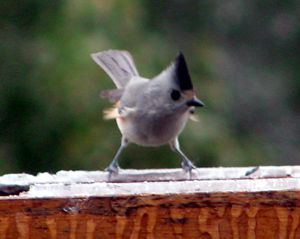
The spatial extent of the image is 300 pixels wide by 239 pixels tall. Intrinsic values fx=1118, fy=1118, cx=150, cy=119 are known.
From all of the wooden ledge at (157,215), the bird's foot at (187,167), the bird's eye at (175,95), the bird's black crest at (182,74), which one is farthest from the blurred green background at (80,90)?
the wooden ledge at (157,215)

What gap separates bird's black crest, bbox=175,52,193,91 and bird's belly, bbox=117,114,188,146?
14.5 inches

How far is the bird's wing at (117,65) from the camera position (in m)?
6.58

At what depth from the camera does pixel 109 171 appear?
4641 millimetres

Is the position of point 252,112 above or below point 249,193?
above

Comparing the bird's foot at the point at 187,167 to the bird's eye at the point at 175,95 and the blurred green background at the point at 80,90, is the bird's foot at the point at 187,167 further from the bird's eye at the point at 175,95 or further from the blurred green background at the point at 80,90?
the blurred green background at the point at 80,90

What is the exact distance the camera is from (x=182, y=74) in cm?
524

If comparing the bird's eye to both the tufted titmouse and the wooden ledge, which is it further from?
the wooden ledge

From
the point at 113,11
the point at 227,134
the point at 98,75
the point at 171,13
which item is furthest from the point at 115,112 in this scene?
the point at 171,13

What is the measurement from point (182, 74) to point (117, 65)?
4.71 ft

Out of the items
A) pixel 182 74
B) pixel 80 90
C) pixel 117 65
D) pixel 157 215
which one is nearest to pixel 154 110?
pixel 117 65

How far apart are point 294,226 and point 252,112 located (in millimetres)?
8116

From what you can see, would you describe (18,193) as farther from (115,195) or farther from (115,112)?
(115,112)

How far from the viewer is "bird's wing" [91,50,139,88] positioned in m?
6.58

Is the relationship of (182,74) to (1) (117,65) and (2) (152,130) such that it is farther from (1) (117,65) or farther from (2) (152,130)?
(1) (117,65)
